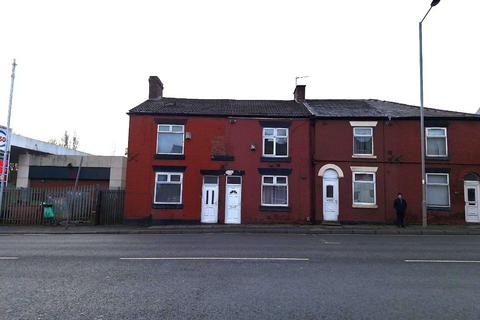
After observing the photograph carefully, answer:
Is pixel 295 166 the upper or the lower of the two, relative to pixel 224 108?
lower

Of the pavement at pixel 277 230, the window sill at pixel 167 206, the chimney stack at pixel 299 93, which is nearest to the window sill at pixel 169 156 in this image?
the window sill at pixel 167 206

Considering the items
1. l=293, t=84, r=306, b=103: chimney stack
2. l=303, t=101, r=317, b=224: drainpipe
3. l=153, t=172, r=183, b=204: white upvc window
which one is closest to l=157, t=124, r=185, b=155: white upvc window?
l=153, t=172, r=183, b=204: white upvc window

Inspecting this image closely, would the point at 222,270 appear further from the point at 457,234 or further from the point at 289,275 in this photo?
the point at 457,234

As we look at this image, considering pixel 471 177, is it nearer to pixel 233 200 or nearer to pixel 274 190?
pixel 274 190

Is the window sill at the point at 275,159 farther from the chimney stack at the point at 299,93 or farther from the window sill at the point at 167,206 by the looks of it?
the chimney stack at the point at 299,93

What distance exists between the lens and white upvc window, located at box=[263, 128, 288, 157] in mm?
21250

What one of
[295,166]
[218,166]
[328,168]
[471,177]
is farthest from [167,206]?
[471,177]

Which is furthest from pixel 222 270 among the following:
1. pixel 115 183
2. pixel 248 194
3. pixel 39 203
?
pixel 115 183

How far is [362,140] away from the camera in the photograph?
69.0 feet

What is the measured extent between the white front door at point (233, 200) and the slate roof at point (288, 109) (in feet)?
12.8

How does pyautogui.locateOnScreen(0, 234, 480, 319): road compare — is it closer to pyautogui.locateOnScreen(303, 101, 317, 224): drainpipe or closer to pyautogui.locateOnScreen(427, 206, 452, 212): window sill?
pyautogui.locateOnScreen(303, 101, 317, 224): drainpipe

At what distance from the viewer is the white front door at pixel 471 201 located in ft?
65.8

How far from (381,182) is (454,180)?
3.95m

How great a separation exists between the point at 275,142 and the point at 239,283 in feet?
49.1
